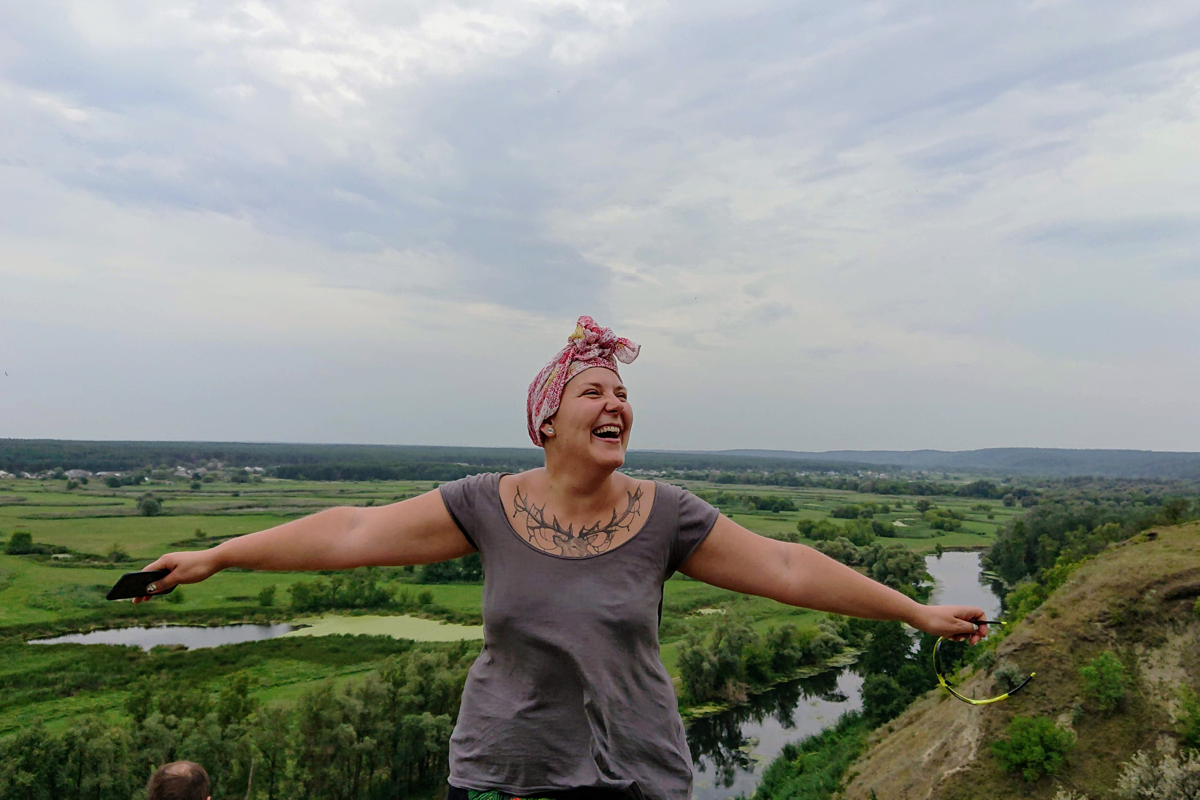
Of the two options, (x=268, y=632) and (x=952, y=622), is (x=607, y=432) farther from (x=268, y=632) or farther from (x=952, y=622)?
(x=268, y=632)

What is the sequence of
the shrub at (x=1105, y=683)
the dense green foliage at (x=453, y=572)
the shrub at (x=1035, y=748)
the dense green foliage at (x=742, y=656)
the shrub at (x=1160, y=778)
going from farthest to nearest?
the dense green foliage at (x=453, y=572) → the dense green foliage at (x=742, y=656) → the shrub at (x=1105, y=683) → the shrub at (x=1035, y=748) → the shrub at (x=1160, y=778)

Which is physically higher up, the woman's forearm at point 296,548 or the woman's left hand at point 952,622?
the woman's forearm at point 296,548

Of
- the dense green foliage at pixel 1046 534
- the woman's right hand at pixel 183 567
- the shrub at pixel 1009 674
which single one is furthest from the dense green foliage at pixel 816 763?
the dense green foliage at pixel 1046 534

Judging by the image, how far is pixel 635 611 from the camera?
7.04ft

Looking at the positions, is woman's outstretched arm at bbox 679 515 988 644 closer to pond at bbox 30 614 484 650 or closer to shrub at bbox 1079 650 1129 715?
shrub at bbox 1079 650 1129 715

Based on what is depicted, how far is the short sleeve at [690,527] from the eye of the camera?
2.36m

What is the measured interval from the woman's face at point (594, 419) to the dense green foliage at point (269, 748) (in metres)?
28.5

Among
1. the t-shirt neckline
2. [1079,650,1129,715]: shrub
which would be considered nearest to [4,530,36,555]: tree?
[1079,650,1129,715]: shrub

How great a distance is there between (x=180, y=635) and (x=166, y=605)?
7.59 m

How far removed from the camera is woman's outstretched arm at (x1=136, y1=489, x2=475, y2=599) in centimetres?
235

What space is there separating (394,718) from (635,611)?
105 feet

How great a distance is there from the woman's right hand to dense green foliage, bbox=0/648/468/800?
2817cm

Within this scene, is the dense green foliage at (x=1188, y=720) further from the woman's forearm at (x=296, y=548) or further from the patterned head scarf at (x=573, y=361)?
the woman's forearm at (x=296, y=548)

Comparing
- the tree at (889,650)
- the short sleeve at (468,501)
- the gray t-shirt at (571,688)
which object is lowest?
the tree at (889,650)
